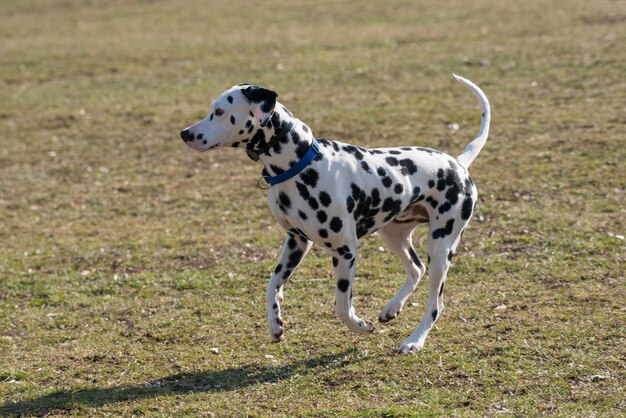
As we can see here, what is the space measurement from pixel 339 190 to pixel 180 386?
1.87 m

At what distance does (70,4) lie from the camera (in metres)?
32.8

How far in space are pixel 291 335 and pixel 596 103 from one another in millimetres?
9332

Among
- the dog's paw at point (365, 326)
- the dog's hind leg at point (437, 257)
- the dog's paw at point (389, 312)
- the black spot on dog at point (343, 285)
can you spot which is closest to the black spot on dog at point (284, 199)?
the black spot on dog at point (343, 285)

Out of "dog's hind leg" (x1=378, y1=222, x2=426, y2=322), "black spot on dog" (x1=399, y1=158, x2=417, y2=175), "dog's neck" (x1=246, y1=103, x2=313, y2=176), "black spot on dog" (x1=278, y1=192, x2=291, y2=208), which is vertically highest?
"dog's neck" (x1=246, y1=103, x2=313, y2=176)

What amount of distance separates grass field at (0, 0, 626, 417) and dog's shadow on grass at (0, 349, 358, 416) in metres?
0.02

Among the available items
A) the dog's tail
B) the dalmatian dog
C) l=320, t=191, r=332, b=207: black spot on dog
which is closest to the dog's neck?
the dalmatian dog

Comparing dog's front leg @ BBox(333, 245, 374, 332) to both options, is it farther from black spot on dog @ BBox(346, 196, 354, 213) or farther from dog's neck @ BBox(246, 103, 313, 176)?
dog's neck @ BBox(246, 103, 313, 176)

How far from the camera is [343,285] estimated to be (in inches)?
291

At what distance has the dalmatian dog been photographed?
7.13m

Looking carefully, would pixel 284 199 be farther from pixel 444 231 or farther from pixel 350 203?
pixel 444 231

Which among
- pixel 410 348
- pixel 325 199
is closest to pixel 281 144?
pixel 325 199

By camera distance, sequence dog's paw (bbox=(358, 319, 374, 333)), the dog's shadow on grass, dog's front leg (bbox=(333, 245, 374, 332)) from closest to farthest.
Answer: the dog's shadow on grass, dog's front leg (bbox=(333, 245, 374, 332)), dog's paw (bbox=(358, 319, 374, 333))

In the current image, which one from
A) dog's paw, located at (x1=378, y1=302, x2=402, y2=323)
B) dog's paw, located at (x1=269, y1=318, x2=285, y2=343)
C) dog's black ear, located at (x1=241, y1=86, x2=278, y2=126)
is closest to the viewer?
dog's black ear, located at (x1=241, y1=86, x2=278, y2=126)

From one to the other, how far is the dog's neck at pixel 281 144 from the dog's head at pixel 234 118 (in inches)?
3.7
